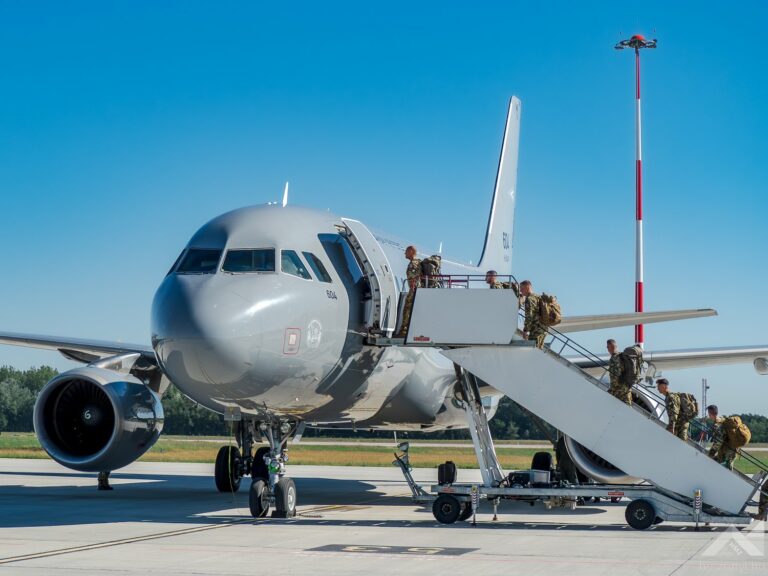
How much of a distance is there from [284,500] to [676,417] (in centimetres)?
534

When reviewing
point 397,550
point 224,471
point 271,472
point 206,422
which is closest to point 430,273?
point 271,472

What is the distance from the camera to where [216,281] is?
12523mm

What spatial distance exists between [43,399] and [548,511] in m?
7.51

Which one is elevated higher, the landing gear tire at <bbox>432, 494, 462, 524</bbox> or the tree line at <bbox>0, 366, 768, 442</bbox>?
the landing gear tire at <bbox>432, 494, 462, 524</bbox>

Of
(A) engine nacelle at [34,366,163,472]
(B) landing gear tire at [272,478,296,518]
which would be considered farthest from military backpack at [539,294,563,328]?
(A) engine nacelle at [34,366,163,472]

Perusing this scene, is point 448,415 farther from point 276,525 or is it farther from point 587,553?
point 587,553

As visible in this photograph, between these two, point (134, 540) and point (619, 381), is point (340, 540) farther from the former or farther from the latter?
point (619, 381)

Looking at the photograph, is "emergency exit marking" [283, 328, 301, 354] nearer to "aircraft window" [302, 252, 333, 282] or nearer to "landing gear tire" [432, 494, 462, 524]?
"aircraft window" [302, 252, 333, 282]

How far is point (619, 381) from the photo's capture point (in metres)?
14.0

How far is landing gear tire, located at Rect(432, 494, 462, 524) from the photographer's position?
43.4 feet

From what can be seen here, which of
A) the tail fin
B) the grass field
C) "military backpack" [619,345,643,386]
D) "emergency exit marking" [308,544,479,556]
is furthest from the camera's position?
the grass field

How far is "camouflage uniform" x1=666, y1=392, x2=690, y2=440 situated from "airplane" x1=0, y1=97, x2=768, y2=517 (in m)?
1.12

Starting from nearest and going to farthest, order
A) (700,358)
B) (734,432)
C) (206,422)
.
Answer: (734,432), (700,358), (206,422)

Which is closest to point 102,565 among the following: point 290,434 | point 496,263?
point 290,434
